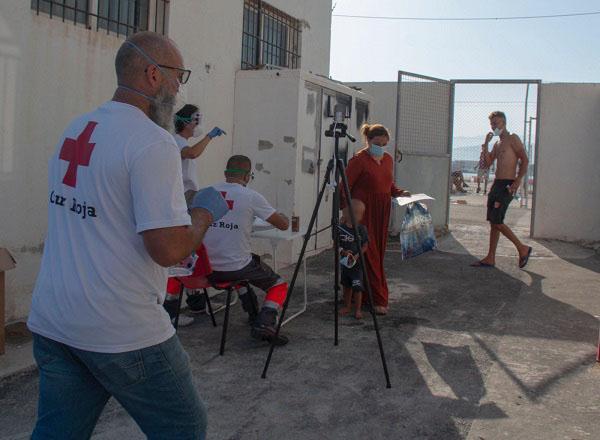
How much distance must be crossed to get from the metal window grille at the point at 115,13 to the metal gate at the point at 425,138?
4665mm

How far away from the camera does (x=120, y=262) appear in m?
1.99

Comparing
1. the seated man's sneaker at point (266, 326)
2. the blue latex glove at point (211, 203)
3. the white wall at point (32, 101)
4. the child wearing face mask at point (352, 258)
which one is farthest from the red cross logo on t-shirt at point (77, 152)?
the child wearing face mask at point (352, 258)

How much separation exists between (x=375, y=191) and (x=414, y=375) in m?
1.91

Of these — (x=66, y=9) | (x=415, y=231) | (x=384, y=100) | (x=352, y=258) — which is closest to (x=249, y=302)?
(x=352, y=258)

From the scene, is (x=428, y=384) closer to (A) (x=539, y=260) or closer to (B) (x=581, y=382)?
(B) (x=581, y=382)

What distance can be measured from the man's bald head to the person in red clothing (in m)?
3.73

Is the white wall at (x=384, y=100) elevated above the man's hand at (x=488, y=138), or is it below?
above

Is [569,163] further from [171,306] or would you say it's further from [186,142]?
[171,306]

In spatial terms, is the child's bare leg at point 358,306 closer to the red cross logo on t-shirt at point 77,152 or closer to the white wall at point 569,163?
the red cross logo on t-shirt at point 77,152

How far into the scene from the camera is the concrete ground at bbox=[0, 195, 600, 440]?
3592 mm

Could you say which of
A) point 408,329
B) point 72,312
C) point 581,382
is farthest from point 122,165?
point 408,329

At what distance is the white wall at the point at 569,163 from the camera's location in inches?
407

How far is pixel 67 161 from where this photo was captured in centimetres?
206

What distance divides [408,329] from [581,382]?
149 cm
